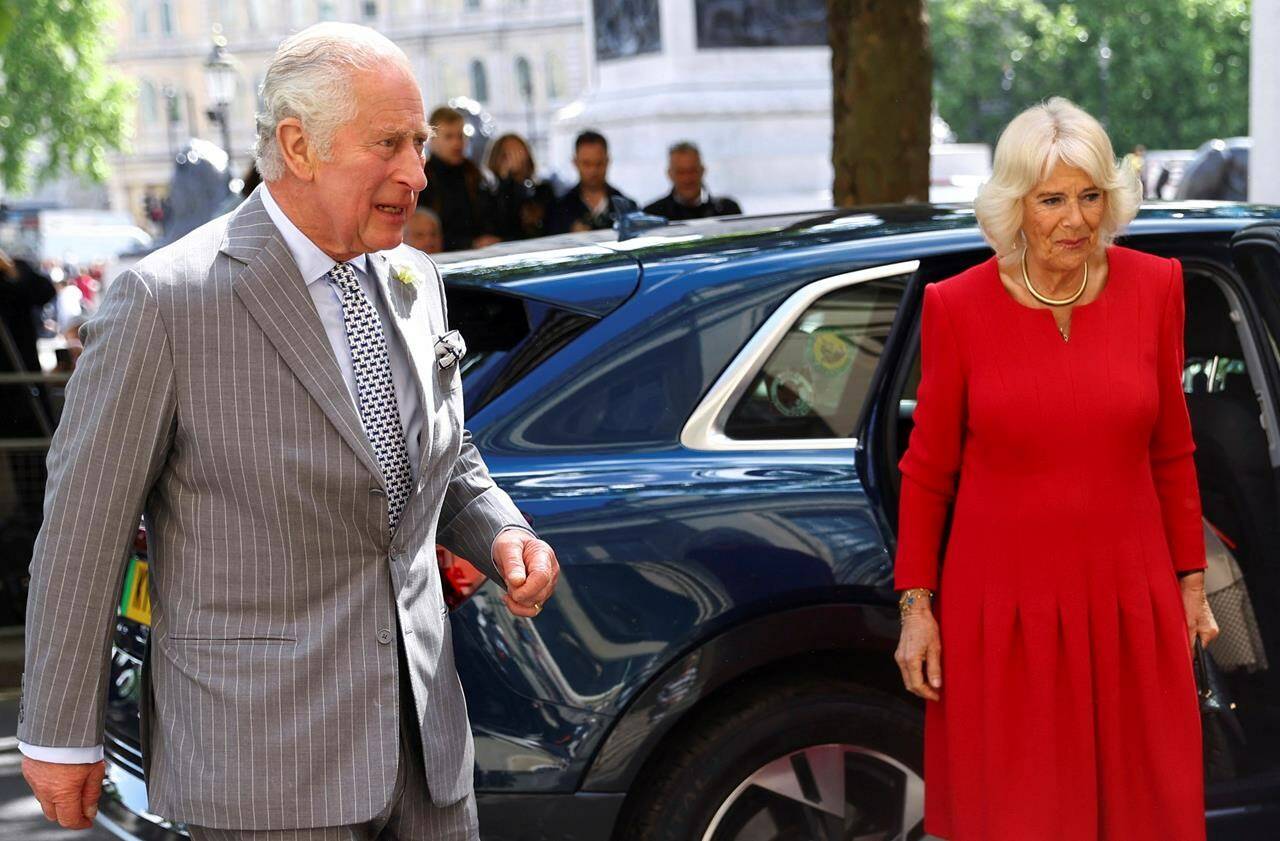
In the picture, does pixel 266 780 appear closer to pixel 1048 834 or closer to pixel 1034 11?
pixel 1048 834

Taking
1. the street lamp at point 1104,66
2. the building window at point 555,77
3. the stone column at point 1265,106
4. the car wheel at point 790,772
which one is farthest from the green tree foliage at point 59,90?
the car wheel at point 790,772

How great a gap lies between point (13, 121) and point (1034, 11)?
117 feet

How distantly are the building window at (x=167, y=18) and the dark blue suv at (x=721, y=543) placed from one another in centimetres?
8876

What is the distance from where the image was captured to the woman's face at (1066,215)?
3.21 m

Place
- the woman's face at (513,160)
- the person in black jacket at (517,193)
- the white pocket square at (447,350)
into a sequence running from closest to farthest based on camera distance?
the white pocket square at (447,350), the person in black jacket at (517,193), the woman's face at (513,160)

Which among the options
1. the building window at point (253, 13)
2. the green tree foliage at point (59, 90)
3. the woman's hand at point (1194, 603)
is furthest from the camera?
the building window at point (253, 13)

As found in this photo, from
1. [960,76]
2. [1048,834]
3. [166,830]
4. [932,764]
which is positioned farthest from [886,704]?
[960,76]

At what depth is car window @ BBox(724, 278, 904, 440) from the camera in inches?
144

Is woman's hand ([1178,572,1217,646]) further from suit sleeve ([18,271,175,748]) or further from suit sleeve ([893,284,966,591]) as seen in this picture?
suit sleeve ([18,271,175,748])

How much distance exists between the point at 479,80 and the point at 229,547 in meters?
86.1

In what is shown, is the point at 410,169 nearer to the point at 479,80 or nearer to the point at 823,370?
the point at 823,370

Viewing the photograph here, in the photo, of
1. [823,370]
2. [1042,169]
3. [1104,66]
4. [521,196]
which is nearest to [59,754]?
[823,370]

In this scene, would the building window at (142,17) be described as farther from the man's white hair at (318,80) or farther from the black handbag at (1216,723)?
the man's white hair at (318,80)

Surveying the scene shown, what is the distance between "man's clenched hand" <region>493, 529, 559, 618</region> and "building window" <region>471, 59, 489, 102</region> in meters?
85.3
